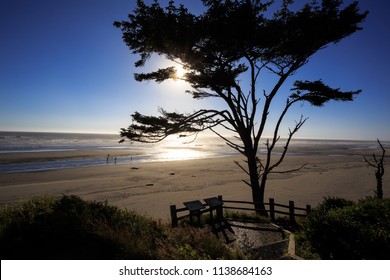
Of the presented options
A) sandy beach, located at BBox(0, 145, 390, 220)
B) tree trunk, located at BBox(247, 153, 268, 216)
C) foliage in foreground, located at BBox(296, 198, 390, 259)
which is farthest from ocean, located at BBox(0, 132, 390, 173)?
foliage in foreground, located at BBox(296, 198, 390, 259)

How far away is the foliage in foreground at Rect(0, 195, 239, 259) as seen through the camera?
17.3 feet

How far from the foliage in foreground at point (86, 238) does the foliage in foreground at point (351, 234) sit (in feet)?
8.59

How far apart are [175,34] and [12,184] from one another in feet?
75.8

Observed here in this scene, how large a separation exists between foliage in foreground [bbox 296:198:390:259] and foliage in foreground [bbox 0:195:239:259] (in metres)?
2.62

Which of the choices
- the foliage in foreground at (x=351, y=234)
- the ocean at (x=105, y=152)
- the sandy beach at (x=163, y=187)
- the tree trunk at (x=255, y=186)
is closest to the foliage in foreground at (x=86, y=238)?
the foliage in foreground at (x=351, y=234)

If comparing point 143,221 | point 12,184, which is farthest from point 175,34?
point 12,184

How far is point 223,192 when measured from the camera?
66.6ft

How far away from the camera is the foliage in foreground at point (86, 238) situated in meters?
5.26

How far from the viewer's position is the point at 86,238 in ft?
19.6

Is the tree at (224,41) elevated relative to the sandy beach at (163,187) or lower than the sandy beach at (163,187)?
elevated

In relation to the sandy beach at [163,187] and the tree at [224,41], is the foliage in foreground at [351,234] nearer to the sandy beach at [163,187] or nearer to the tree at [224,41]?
the tree at [224,41]

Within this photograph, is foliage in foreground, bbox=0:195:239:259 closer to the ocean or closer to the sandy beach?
the ocean

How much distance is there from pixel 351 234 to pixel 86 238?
620 cm
